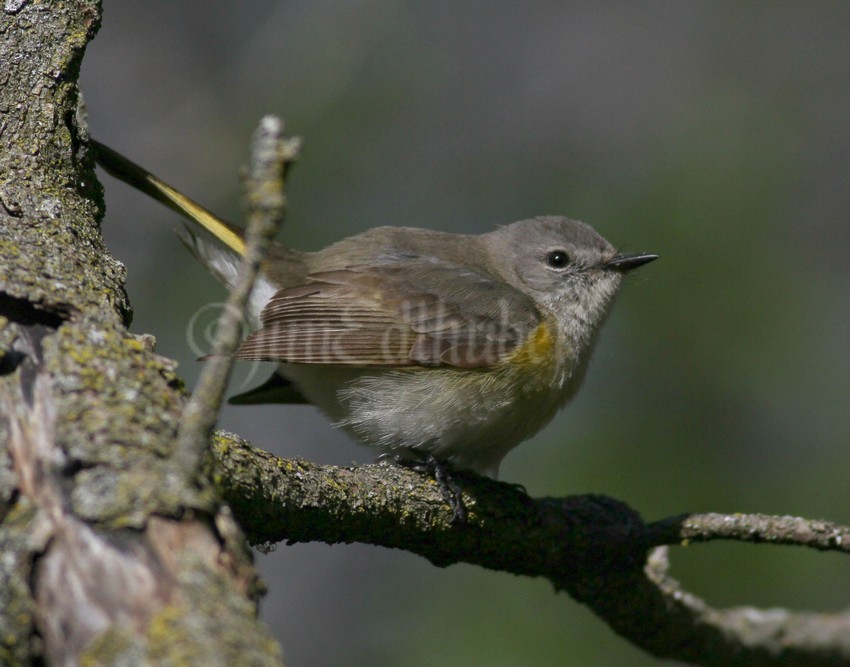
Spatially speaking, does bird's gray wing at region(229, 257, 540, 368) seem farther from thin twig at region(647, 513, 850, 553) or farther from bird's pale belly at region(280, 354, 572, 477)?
thin twig at region(647, 513, 850, 553)

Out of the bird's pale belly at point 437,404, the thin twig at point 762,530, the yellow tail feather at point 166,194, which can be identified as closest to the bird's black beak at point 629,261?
the bird's pale belly at point 437,404

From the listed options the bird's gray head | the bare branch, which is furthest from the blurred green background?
the bare branch

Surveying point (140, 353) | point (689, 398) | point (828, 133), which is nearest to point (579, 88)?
point (828, 133)

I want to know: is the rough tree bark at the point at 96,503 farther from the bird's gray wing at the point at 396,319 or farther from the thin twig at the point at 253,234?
the bird's gray wing at the point at 396,319

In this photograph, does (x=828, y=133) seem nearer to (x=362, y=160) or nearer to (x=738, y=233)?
(x=738, y=233)

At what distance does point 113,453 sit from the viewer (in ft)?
6.00

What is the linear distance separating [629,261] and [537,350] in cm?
93

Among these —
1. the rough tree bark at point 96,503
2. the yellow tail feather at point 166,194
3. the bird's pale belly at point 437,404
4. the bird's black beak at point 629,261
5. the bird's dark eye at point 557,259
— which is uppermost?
the bird's dark eye at point 557,259

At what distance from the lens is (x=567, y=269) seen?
4852mm

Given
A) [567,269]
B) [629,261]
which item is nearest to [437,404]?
[567,269]

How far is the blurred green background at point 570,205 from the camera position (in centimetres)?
520

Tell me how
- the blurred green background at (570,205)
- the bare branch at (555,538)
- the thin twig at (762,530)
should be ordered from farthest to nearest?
1. the blurred green background at (570,205)
2. the thin twig at (762,530)
3. the bare branch at (555,538)

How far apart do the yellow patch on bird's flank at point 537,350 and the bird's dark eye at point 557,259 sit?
2.28ft

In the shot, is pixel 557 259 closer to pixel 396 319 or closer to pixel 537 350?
pixel 537 350
